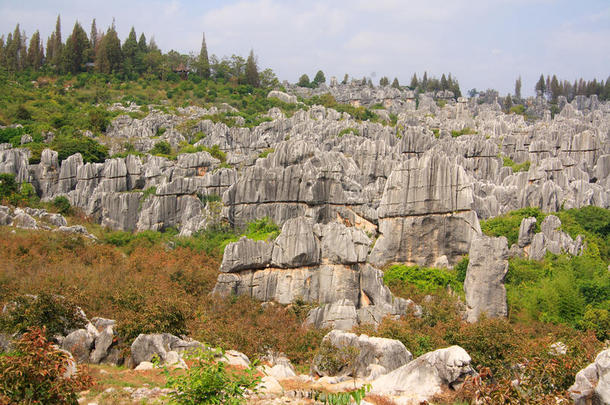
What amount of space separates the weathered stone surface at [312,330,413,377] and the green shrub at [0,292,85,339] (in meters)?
7.40

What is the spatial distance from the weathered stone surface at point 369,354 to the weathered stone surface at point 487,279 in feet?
29.4

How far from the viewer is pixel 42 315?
53.8 feet

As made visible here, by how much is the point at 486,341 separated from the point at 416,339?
2.91 m

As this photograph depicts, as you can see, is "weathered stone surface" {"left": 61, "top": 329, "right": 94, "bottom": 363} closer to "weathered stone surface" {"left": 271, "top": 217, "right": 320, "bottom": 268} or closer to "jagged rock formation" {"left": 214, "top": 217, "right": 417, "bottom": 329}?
"jagged rock formation" {"left": 214, "top": 217, "right": 417, "bottom": 329}

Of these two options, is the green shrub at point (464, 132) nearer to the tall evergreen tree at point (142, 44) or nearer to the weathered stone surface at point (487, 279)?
the weathered stone surface at point (487, 279)

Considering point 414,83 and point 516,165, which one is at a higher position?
point 414,83

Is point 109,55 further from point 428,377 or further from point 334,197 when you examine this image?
point 428,377

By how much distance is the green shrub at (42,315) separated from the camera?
16.1 metres

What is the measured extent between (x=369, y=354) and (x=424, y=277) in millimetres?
13015

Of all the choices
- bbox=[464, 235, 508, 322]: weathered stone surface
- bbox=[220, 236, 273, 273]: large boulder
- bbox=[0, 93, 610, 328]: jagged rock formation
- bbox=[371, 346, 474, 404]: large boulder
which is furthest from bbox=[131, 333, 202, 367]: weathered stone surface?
bbox=[464, 235, 508, 322]: weathered stone surface

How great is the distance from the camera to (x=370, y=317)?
23266 millimetres

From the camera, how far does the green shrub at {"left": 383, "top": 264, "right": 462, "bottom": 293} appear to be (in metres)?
29.0

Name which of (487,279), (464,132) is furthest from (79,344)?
(464,132)

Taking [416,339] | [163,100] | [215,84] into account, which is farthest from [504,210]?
[215,84]
